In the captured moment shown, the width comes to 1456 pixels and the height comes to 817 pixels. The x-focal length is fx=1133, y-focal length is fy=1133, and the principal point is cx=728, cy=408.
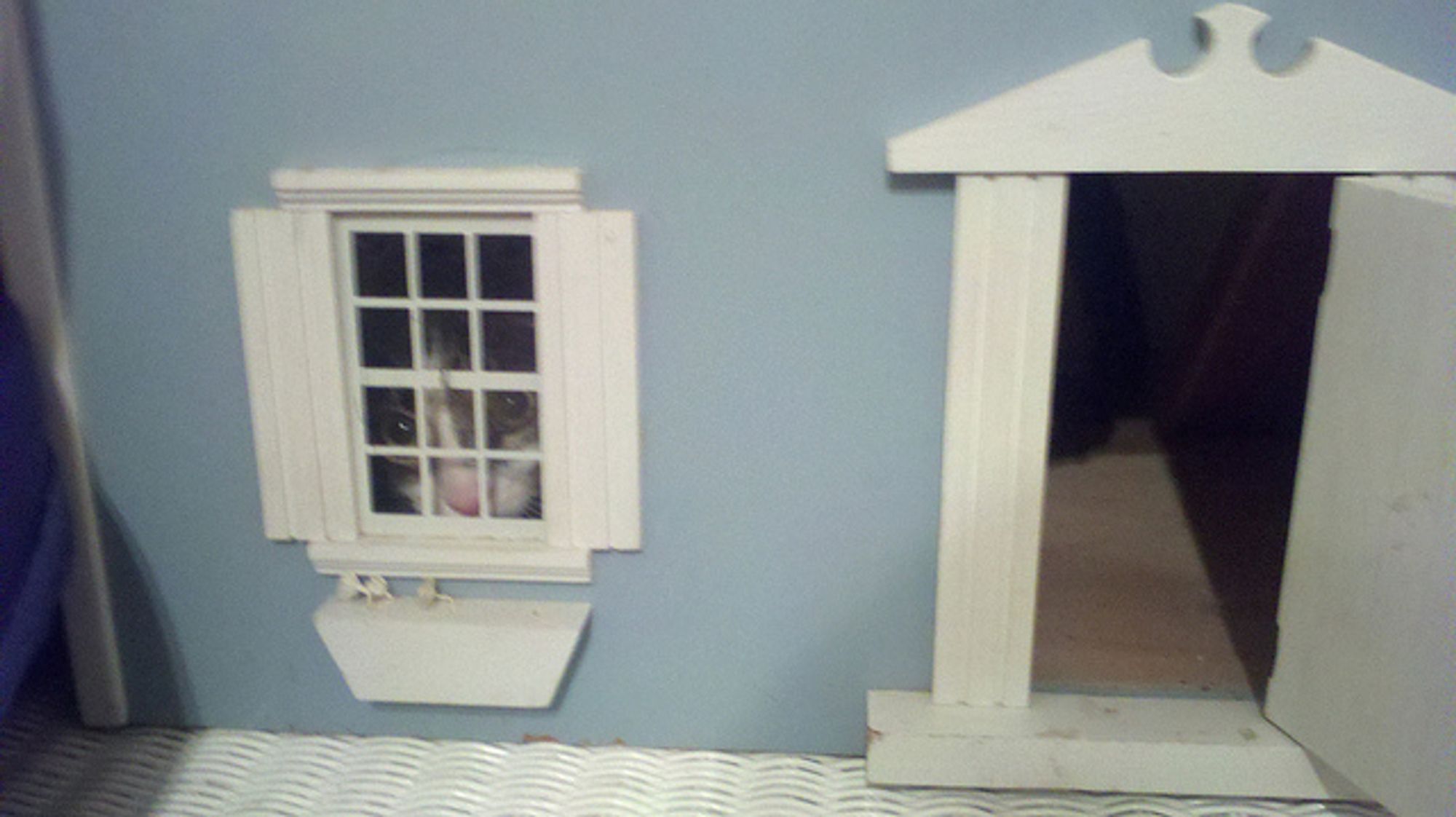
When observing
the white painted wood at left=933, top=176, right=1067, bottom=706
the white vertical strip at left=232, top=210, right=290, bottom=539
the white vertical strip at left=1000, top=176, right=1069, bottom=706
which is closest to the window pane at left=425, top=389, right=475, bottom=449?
the white vertical strip at left=232, top=210, right=290, bottom=539

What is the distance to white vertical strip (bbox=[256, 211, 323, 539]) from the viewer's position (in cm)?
168

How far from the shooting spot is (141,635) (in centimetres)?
190

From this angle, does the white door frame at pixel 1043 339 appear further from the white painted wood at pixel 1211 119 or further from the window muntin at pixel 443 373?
the window muntin at pixel 443 373

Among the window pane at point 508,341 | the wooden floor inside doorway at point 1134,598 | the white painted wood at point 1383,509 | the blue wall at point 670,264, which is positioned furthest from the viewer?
the wooden floor inside doorway at point 1134,598

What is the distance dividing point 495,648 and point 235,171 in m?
0.82

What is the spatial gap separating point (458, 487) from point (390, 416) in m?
0.16

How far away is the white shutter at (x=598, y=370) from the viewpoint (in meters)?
1.64

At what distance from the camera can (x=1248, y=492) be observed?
2.82 m

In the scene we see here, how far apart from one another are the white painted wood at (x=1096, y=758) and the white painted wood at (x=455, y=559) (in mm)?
540

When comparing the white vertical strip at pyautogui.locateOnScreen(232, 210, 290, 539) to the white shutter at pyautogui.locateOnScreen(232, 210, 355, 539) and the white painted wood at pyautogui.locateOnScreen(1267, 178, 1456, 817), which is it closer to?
the white shutter at pyautogui.locateOnScreen(232, 210, 355, 539)

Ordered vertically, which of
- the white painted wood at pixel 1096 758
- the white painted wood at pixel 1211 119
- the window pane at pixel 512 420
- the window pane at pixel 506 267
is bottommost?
the white painted wood at pixel 1096 758

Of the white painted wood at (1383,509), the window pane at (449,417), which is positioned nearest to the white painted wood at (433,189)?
the window pane at (449,417)

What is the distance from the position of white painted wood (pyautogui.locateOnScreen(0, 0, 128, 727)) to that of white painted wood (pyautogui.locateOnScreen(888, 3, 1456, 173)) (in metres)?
1.26

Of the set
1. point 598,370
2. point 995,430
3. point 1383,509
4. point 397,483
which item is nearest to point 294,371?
point 397,483
